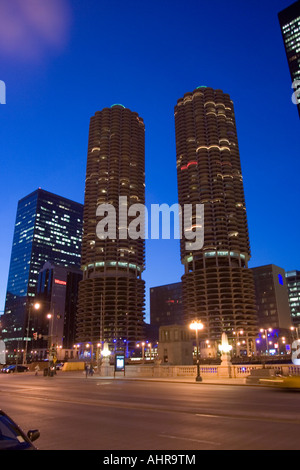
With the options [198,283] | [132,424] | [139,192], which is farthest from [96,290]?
[132,424]

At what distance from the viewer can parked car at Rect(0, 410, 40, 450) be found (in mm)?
4906

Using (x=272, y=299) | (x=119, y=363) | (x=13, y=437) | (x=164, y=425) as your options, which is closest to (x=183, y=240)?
(x=272, y=299)

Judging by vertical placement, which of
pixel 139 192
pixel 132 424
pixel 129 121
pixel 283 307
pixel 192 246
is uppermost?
pixel 129 121

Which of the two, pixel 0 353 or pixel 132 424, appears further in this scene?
pixel 0 353

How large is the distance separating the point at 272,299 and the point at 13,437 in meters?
196

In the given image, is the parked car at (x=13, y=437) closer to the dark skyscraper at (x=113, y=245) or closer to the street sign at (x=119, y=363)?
the street sign at (x=119, y=363)

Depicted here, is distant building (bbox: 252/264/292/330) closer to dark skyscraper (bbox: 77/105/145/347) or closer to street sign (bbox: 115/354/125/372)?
dark skyscraper (bbox: 77/105/145/347)

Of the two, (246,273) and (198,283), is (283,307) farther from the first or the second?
(198,283)

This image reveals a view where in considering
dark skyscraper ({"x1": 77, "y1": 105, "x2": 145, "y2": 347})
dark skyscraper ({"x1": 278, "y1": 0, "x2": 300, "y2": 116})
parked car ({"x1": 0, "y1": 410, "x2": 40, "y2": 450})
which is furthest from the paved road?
dark skyscraper ({"x1": 77, "y1": 105, "x2": 145, "y2": 347})

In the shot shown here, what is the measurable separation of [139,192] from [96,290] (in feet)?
193

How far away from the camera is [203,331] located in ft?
481
